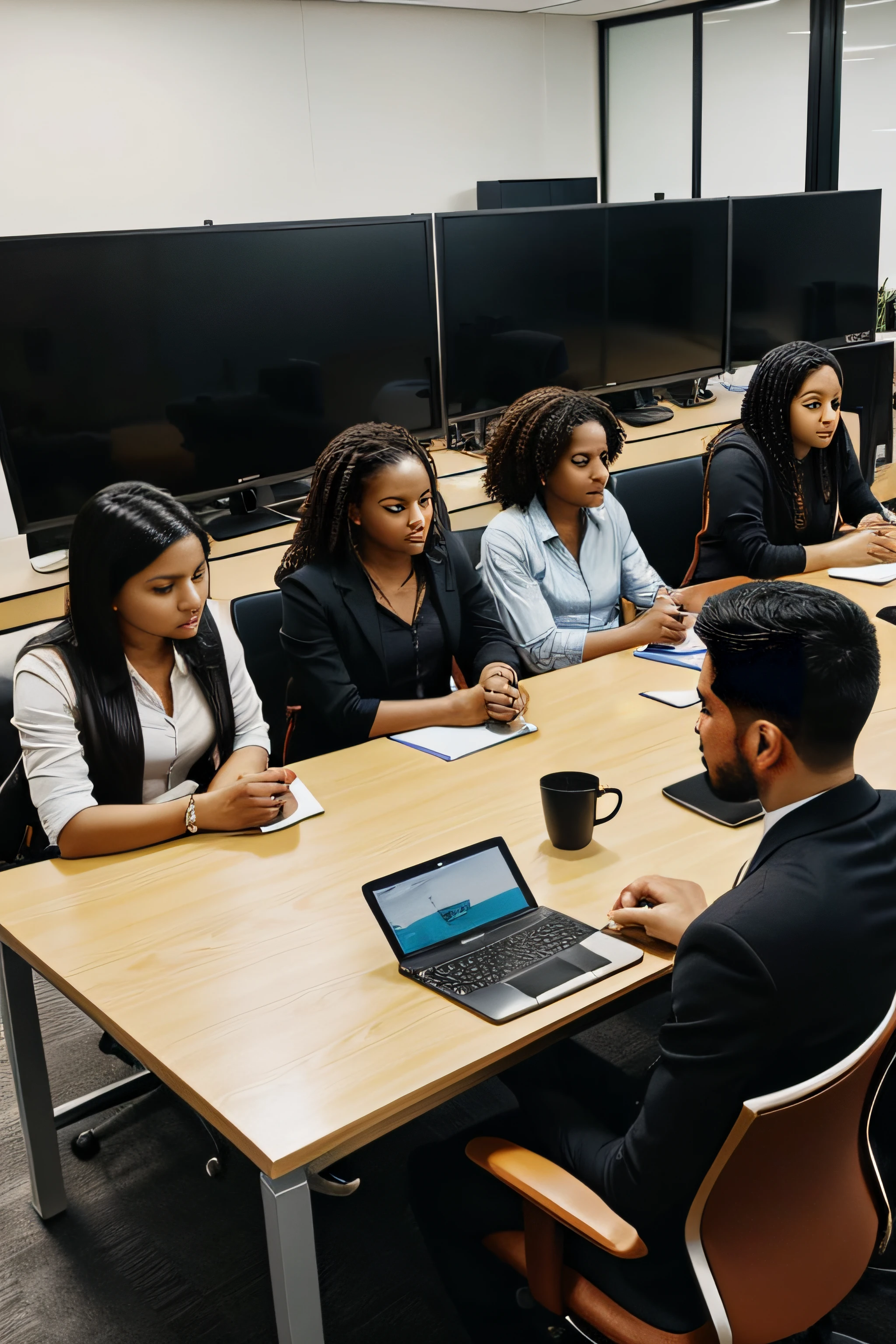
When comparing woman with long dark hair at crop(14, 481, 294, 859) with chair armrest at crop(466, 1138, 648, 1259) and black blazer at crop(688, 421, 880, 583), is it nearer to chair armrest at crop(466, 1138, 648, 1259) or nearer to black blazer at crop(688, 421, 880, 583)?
chair armrest at crop(466, 1138, 648, 1259)

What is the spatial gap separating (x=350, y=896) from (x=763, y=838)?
1.98 feet

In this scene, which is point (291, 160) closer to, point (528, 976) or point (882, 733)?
point (882, 733)

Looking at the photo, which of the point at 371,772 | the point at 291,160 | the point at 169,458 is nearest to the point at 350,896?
the point at 371,772

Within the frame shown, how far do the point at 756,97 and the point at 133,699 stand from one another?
16.8 feet

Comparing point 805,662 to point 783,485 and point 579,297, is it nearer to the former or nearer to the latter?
point 783,485

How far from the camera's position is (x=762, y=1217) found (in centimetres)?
111

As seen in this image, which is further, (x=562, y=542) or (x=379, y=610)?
(x=562, y=542)

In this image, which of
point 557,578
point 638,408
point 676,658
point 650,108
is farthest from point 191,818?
point 650,108

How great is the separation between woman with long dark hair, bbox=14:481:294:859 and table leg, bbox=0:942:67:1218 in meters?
0.19

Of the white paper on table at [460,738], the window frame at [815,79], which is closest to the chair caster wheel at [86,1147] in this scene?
the white paper on table at [460,738]

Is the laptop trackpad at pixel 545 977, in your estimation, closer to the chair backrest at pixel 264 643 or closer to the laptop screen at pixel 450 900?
the laptop screen at pixel 450 900

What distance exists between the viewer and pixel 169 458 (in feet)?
10.4

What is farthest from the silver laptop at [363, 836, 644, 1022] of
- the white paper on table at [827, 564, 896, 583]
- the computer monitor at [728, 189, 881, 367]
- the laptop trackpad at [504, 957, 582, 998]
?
the computer monitor at [728, 189, 881, 367]

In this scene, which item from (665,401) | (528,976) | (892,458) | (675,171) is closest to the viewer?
(528,976)
